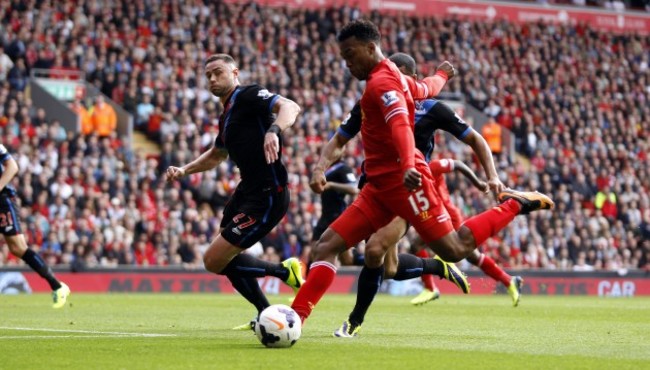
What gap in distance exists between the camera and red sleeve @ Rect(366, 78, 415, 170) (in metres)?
9.41

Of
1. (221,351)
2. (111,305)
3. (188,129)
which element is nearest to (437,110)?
(221,351)

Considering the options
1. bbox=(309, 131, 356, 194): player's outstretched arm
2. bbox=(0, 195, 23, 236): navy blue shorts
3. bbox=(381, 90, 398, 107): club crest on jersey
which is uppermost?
bbox=(381, 90, 398, 107): club crest on jersey

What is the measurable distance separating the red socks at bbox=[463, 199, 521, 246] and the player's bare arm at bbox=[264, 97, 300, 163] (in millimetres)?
1732

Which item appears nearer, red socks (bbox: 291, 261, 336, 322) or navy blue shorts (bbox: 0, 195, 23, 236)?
red socks (bbox: 291, 261, 336, 322)

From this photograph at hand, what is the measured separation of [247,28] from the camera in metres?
35.2

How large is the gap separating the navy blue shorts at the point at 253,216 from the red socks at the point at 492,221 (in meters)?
2.04

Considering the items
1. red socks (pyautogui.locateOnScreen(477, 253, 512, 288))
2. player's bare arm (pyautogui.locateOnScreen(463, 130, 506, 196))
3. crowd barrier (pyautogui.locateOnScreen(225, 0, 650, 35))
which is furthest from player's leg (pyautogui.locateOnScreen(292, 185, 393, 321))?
crowd barrier (pyautogui.locateOnScreen(225, 0, 650, 35))

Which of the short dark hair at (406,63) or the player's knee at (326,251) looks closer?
the player's knee at (326,251)

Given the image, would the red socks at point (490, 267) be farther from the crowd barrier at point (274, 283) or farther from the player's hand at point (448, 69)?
the player's hand at point (448, 69)

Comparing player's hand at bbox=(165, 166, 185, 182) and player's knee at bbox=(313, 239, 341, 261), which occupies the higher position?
player's hand at bbox=(165, 166, 185, 182)

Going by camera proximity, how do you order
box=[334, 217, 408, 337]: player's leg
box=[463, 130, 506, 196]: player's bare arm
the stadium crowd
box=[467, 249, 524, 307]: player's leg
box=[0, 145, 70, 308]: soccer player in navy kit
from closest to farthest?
box=[463, 130, 506, 196]: player's bare arm < box=[334, 217, 408, 337]: player's leg < box=[0, 145, 70, 308]: soccer player in navy kit < box=[467, 249, 524, 307]: player's leg < the stadium crowd

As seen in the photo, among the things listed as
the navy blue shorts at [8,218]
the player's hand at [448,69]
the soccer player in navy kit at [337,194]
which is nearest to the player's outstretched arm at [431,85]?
the player's hand at [448,69]

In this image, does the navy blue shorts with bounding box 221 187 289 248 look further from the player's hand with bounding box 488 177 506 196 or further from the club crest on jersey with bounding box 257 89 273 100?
the player's hand with bounding box 488 177 506 196

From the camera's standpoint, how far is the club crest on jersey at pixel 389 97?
9625mm
